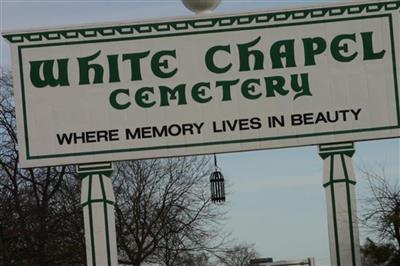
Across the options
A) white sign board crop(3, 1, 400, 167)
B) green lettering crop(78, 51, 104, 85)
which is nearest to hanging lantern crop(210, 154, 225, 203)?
white sign board crop(3, 1, 400, 167)

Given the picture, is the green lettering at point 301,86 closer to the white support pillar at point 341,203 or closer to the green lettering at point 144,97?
the white support pillar at point 341,203

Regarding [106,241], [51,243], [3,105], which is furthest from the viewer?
[3,105]

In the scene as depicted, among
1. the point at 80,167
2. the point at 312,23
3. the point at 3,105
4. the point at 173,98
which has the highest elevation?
the point at 3,105

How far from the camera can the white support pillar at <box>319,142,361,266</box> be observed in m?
13.5

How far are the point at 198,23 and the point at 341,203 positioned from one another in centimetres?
322

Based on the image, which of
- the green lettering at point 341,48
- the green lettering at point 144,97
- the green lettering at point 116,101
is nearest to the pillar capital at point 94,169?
the green lettering at point 116,101

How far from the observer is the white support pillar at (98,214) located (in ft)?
44.3

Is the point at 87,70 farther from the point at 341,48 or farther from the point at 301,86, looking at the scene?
the point at 341,48

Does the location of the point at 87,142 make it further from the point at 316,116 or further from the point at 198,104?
the point at 316,116

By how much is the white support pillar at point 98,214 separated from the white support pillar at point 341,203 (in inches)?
119

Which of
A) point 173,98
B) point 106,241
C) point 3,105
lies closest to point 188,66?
point 173,98

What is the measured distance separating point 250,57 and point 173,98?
123cm

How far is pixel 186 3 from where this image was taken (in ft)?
45.9

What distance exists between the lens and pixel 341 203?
13.6 meters
